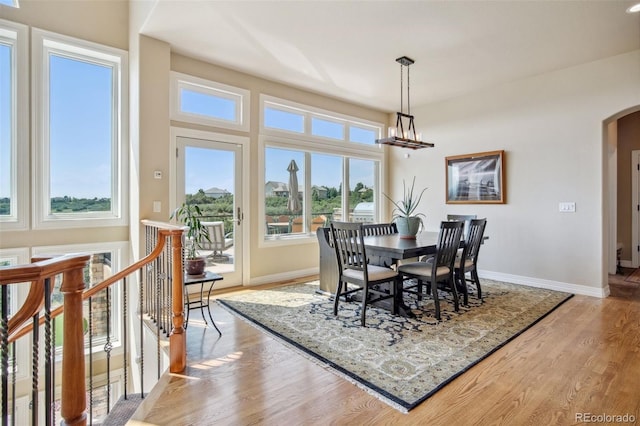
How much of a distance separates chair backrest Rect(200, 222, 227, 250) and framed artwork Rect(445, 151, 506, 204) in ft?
12.2

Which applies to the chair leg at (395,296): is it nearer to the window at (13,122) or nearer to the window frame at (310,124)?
the window frame at (310,124)

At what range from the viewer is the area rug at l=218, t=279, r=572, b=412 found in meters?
2.28

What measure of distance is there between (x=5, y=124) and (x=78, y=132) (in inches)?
23.5

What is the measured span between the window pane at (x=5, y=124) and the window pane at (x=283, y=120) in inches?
110

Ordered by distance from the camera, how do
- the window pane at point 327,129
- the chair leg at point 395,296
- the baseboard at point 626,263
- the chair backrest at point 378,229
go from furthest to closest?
the baseboard at point 626,263, the window pane at point 327,129, the chair backrest at point 378,229, the chair leg at point 395,296

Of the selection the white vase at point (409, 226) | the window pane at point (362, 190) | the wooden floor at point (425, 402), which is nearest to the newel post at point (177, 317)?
the wooden floor at point (425, 402)

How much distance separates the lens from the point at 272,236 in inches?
201

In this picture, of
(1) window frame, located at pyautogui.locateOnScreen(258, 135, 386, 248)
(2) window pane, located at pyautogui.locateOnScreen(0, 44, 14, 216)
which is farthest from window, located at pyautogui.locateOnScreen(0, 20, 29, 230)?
(1) window frame, located at pyautogui.locateOnScreen(258, 135, 386, 248)

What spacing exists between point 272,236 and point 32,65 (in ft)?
10.9

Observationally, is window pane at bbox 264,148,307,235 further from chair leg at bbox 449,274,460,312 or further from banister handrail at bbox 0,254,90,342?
banister handrail at bbox 0,254,90,342

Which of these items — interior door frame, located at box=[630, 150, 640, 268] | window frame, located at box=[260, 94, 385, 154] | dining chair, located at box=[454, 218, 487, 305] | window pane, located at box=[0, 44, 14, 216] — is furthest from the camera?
interior door frame, located at box=[630, 150, 640, 268]

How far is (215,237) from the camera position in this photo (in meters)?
4.53

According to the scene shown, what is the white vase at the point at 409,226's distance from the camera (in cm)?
383

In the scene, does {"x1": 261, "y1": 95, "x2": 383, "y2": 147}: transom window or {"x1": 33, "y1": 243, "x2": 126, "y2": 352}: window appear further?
{"x1": 261, "y1": 95, "x2": 383, "y2": 147}: transom window
